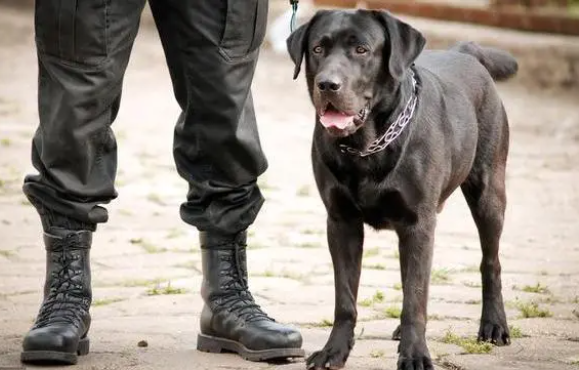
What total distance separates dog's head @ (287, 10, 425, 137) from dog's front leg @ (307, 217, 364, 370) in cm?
36

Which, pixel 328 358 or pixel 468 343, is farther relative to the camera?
pixel 468 343

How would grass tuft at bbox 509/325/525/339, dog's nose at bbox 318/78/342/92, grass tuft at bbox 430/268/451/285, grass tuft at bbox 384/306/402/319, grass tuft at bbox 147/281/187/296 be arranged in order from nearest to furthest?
dog's nose at bbox 318/78/342/92, grass tuft at bbox 509/325/525/339, grass tuft at bbox 384/306/402/319, grass tuft at bbox 147/281/187/296, grass tuft at bbox 430/268/451/285

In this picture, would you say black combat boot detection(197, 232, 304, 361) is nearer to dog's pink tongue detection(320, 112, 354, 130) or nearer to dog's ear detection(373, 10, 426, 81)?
dog's pink tongue detection(320, 112, 354, 130)

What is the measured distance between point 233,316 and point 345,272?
40 centimetres

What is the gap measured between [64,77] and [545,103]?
724 cm

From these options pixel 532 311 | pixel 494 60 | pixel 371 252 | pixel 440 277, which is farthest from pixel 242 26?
pixel 371 252

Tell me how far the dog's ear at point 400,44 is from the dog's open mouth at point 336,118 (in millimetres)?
185

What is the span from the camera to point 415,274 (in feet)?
12.8

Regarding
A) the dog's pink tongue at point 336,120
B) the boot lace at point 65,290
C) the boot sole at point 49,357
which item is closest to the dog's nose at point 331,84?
the dog's pink tongue at point 336,120

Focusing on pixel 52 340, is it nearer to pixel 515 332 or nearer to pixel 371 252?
pixel 515 332

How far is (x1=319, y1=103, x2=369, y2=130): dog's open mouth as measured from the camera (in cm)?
374

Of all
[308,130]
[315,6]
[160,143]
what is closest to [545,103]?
[308,130]

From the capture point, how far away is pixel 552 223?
6.69m

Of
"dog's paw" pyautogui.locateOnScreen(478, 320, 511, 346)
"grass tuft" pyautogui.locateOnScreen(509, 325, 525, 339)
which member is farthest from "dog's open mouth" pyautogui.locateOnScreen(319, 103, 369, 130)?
"grass tuft" pyautogui.locateOnScreen(509, 325, 525, 339)
